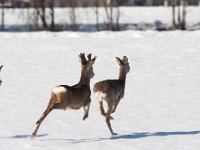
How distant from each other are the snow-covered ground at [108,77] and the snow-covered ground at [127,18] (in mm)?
18096

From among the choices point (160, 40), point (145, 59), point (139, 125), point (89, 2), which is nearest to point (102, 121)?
point (139, 125)

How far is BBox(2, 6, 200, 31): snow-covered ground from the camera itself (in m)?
49.4

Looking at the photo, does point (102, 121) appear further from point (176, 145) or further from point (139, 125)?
point (176, 145)

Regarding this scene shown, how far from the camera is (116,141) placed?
9.30m

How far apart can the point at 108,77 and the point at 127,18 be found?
3849cm

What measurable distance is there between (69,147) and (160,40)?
19.6m

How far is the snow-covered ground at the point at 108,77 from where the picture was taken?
954cm

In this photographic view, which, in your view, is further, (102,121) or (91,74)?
(102,121)

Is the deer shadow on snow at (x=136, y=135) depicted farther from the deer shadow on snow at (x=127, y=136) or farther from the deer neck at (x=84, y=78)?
the deer neck at (x=84, y=78)

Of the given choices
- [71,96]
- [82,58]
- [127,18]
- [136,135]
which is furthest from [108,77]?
Answer: [127,18]

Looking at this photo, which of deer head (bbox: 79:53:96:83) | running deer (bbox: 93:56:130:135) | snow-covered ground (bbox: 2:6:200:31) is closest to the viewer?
running deer (bbox: 93:56:130:135)

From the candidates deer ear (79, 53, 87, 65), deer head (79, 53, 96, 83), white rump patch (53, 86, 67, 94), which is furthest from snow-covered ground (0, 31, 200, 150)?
deer ear (79, 53, 87, 65)

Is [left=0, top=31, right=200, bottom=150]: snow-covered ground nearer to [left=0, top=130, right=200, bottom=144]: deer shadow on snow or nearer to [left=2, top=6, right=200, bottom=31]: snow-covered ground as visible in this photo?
[left=0, top=130, right=200, bottom=144]: deer shadow on snow

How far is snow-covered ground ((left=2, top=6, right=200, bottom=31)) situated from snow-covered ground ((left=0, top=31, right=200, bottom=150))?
18096 millimetres
